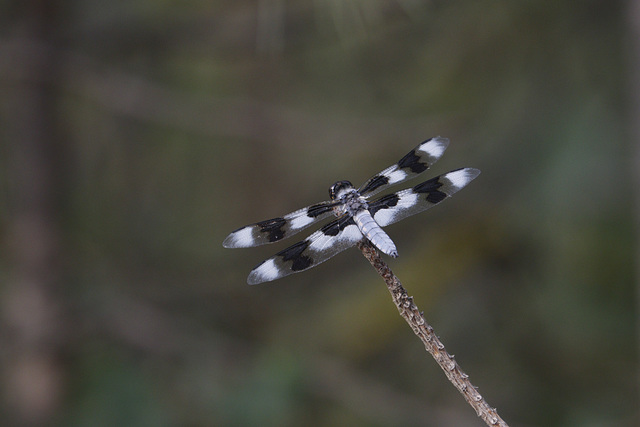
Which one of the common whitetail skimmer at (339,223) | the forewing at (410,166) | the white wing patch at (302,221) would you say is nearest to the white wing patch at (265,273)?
the common whitetail skimmer at (339,223)

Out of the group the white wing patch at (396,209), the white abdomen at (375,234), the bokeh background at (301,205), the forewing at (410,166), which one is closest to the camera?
the white abdomen at (375,234)

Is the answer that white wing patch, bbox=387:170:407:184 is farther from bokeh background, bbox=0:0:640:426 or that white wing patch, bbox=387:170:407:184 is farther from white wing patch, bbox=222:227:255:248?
bokeh background, bbox=0:0:640:426

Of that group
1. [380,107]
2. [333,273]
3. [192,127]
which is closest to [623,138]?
[380,107]

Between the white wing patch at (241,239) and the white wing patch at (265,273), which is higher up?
the white wing patch at (241,239)

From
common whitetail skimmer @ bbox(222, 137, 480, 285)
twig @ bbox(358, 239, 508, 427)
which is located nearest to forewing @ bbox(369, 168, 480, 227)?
common whitetail skimmer @ bbox(222, 137, 480, 285)

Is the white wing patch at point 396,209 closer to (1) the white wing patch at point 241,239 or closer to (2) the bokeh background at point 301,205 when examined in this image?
(1) the white wing patch at point 241,239

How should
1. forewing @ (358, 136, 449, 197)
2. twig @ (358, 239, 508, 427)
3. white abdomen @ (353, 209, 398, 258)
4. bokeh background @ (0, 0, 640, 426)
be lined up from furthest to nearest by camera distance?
bokeh background @ (0, 0, 640, 426)
forewing @ (358, 136, 449, 197)
white abdomen @ (353, 209, 398, 258)
twig @ (358, 239, 508, 427)
